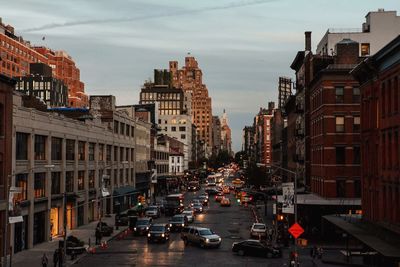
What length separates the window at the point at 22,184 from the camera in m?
54.6

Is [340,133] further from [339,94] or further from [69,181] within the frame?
[69,181]

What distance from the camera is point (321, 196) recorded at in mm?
67062

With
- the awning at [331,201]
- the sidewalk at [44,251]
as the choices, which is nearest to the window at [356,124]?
the awning at [331,201]

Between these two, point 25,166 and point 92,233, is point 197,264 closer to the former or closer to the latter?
point 25,166

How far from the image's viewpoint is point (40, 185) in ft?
199

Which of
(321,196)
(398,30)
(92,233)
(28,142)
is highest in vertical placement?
(398,30)

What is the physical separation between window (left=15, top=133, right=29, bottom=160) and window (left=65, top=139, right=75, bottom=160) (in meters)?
13.8

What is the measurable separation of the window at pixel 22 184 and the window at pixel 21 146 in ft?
5.31

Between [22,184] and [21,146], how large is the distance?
3.36 meters

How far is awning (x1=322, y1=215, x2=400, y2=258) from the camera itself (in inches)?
1274

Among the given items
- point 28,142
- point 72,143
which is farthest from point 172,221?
point 28,142

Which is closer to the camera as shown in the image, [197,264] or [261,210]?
[197,264]

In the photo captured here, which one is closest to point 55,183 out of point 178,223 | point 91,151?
point 178,223

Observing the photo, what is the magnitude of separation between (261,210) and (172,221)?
36.1 meters
